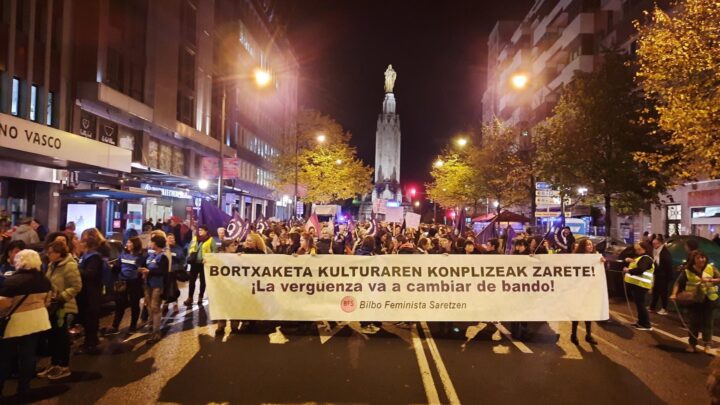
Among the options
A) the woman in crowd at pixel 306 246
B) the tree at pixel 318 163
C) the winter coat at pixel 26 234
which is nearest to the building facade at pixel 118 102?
the winter coat at pixel 26 234

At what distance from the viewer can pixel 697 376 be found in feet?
23.7

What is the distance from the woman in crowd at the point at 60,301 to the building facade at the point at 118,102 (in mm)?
10877

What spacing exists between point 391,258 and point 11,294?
5.08 meters

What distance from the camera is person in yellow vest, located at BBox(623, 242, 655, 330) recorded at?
9.65 m

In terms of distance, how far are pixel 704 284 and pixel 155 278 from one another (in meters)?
8.37

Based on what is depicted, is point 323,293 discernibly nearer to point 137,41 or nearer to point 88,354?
point 88,354

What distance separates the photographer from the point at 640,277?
9695mm

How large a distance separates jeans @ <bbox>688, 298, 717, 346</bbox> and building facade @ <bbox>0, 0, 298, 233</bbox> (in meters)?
15.9

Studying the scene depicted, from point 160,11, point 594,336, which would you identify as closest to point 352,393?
point 594,336

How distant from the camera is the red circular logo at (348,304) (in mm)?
8664

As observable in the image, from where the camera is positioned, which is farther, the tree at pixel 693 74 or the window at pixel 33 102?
the window at pixel 33 102

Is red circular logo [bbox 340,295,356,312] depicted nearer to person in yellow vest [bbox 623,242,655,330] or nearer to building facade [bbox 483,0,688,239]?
person in yellow vest [bbox 623,242,655,330]

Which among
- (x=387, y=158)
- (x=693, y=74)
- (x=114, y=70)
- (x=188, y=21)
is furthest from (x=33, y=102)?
(x=387, y=158)

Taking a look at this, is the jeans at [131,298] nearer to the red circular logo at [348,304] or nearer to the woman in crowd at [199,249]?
the woman in crowd at [199,249]
